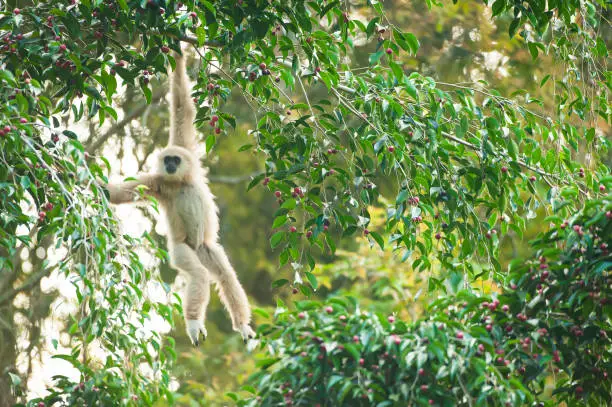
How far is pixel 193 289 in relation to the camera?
6.68 m

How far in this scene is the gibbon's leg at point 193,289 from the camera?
6.54m

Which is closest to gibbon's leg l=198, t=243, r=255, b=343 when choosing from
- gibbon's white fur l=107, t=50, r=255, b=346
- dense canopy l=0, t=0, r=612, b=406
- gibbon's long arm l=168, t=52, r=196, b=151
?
gibbon's white fur l=107, t=50, r=255, b=346

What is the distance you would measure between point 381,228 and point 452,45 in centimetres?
274

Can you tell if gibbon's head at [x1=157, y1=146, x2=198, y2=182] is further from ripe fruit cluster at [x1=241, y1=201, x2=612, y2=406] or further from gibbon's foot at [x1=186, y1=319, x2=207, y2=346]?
ripe fruit cluster at [x1=241, y1=201, x2=612, y2=406]

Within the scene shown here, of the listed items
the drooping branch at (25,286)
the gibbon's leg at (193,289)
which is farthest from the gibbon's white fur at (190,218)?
the drooping branch at (25,286)

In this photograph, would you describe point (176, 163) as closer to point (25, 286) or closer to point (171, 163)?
point (171, 163)

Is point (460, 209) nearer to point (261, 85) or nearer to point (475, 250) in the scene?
point (475, 250)

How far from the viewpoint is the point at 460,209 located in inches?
190

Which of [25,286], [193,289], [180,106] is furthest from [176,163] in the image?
[25,286]

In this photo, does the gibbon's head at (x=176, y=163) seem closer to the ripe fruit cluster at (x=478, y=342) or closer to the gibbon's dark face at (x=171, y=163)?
the gibbon's dark face at (x=171, y=163)

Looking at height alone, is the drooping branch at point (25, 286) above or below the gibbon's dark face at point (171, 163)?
below

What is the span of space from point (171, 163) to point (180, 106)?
1.62ft

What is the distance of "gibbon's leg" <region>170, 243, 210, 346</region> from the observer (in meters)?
6.54

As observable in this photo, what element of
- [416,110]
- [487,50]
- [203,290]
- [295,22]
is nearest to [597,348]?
[416,110]
